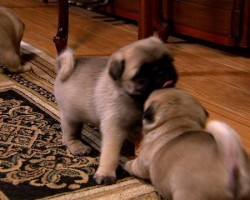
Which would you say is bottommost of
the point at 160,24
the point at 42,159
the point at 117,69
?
the point at 42,159

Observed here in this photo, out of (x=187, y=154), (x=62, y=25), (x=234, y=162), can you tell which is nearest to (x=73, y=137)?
(x=187, y=154)

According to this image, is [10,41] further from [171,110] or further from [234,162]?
[234,162]

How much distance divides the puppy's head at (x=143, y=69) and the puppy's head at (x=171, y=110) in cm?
8

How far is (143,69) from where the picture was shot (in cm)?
118

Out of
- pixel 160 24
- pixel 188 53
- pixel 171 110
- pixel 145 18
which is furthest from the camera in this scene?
pixel 160 24

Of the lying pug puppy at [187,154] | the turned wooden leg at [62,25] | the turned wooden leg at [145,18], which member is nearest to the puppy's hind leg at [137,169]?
the lying pug puppy at [187,154]

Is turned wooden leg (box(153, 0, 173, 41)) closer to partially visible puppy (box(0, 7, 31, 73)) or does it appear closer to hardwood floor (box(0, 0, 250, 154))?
hardwood floor (box(0, 0, 250, 154))

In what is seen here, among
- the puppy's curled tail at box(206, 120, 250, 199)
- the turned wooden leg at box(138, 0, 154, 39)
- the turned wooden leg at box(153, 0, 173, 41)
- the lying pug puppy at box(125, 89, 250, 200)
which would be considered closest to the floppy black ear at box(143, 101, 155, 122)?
the lying pug puppy at box(125, 89, 250, 200)

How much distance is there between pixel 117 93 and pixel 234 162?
44 cm

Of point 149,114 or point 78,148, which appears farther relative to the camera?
point 78,148

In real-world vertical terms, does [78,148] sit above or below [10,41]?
below

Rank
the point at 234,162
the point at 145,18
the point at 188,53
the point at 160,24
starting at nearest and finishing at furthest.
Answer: the point at 234,162, the point at 145,18, the point at 188,53, the point at 160,24

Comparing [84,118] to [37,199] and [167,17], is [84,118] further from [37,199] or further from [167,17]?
[167,17]

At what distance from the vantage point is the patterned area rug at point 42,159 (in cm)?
112
